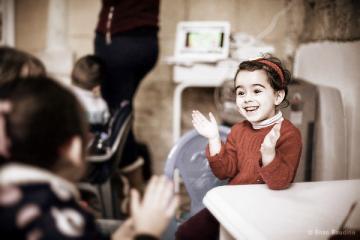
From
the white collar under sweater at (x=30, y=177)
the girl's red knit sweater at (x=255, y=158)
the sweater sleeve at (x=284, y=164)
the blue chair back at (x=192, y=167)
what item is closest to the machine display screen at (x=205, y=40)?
the blue chair back at (x=192, y=167)

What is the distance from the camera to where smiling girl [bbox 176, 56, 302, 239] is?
848mm

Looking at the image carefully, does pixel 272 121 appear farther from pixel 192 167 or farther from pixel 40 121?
pixel 40 121

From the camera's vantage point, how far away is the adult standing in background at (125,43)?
1874 mm

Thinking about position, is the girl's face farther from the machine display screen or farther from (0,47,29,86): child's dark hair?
the machine display screen

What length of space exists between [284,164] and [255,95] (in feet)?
0.57

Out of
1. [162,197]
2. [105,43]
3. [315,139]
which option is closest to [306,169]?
[315,139]

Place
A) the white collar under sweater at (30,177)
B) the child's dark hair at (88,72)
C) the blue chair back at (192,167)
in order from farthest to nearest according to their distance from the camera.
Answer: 1. the child's dark hair at (88,72)
2. the blue chair back at (192,167)
3. the white collar under sweater at (30,177)

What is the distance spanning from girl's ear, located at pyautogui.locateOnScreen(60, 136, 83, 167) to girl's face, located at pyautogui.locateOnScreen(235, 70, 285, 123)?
1.61 ft

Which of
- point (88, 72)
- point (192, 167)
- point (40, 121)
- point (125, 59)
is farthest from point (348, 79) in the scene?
point (40, 121)

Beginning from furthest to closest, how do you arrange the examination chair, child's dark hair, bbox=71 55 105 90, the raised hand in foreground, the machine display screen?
the machine display screen
child's dark hair, bbox=71 55 105 90
the examination chair
the raised hand in foreground

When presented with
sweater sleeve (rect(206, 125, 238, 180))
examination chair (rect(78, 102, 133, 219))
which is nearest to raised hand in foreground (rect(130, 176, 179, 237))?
sweater sleeve (rect(206, 125, 238, 180))

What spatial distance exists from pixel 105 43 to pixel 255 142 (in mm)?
1167

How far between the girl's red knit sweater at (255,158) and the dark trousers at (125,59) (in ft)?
3.23

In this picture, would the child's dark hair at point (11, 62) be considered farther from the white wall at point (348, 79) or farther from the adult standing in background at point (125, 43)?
the white wall at point (348, 79)
